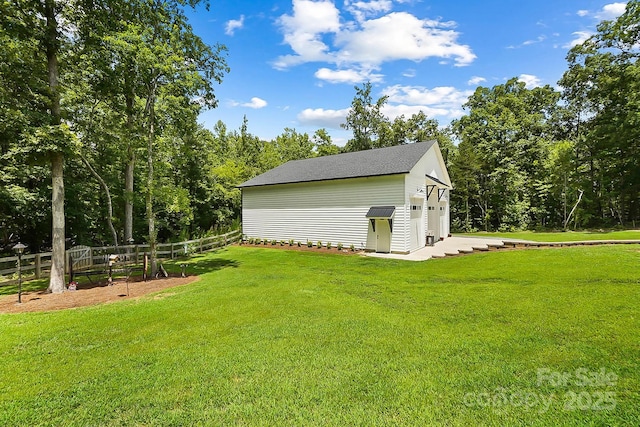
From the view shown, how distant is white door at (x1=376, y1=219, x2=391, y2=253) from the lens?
50.3 feet

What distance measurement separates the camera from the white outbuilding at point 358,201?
1516 centimetres

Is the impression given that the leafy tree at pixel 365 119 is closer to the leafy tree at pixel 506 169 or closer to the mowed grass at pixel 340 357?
the leafy tree at pixel 506 169

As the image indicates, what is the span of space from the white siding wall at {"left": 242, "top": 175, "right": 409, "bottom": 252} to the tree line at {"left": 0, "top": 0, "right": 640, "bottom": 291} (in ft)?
16.9

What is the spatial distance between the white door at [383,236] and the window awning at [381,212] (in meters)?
0.61

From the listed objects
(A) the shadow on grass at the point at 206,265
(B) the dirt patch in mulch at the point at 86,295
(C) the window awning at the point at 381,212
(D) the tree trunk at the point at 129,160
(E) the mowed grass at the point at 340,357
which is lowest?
(A) the shadow on grass at the point at 206,265

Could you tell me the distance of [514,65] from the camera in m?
18.9

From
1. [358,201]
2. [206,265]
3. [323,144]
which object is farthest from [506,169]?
[206,265]

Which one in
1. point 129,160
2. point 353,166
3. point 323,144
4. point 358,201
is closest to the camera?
point 129,160

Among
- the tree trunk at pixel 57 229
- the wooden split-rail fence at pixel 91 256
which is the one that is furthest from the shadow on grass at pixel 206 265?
the tree trunk at pixel 57 229

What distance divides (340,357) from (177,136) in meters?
12.4

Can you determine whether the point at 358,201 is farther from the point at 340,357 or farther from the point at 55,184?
the point at 55,184

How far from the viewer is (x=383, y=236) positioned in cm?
1548

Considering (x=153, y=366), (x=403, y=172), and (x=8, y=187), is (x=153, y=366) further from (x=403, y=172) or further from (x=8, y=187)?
(x=8, y=187)

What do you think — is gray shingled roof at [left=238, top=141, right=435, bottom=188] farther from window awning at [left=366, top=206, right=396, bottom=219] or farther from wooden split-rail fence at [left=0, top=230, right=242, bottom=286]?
wooden split-rail fence at [left=0, top=230, right=242, bottom=286]
